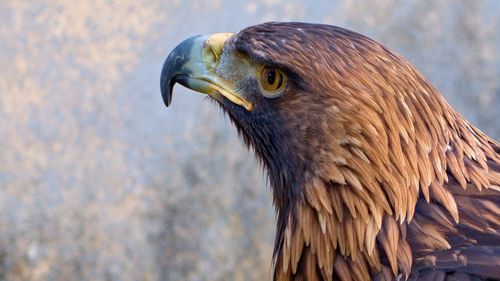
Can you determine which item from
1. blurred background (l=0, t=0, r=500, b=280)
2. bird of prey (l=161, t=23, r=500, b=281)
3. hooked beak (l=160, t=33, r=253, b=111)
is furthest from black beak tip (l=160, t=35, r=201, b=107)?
blurred background (l=0, t=0, r=500, b=280)

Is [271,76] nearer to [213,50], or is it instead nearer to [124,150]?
[213,50]

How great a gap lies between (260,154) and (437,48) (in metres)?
2.15

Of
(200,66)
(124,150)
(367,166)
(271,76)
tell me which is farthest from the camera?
(124,150)

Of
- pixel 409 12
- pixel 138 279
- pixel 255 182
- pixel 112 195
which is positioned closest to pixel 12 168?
pixel 112 195

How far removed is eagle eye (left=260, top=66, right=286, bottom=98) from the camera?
215cm

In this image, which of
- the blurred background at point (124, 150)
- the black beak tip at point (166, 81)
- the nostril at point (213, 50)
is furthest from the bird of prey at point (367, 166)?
the blurred background at point (124, 150)

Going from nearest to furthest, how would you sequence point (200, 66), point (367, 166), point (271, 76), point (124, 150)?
point (367, 166)
point (271, 76)
point (200, 66)
point (124, 150)

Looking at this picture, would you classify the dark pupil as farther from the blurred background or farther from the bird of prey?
the blurred background

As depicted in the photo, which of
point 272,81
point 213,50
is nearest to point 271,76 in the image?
point 272,81

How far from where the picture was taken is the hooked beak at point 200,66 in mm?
2316

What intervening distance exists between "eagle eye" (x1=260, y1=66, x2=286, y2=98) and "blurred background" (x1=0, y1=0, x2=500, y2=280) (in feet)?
6.34

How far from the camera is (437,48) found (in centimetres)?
426

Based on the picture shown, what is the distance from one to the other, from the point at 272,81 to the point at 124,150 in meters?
2.08

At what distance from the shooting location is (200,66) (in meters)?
2.32
